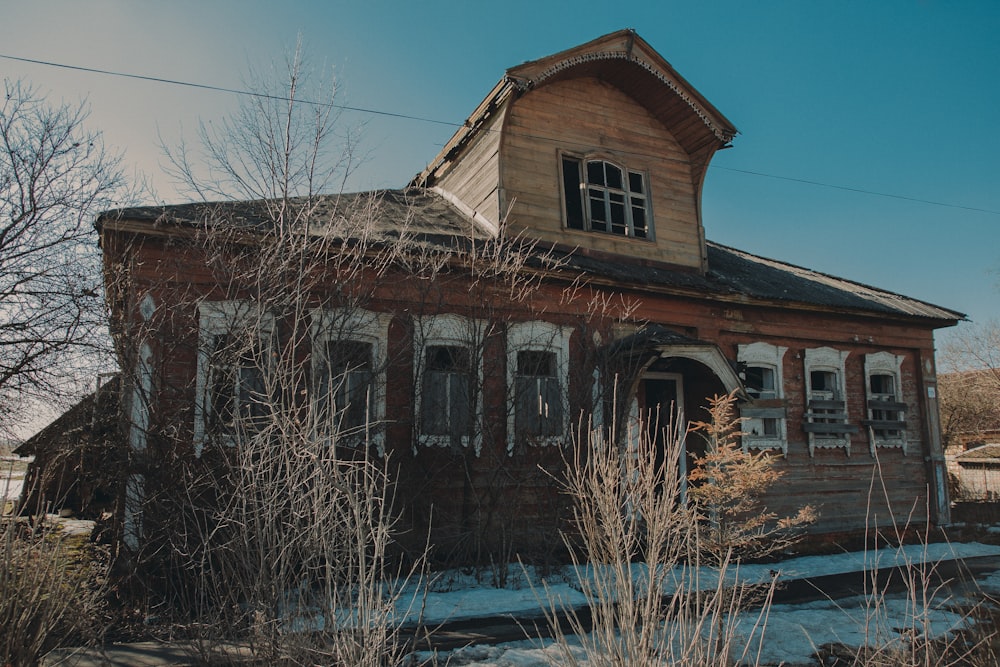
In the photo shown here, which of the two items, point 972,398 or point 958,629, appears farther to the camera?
point 972,398

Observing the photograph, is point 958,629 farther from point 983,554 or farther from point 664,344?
point 983,554

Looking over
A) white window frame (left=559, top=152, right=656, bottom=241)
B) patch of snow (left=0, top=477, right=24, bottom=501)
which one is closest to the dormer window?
white window frame (left=559, top=152, right=656, bottom=241)

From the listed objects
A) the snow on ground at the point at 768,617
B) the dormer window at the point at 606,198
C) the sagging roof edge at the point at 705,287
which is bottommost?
the snow on ground at the point at 768,617

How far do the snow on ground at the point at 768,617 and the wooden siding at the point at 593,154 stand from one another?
5.34 m

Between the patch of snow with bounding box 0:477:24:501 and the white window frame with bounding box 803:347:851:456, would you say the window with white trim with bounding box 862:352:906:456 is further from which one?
the patch of snow with bounding box 0:477:24:501

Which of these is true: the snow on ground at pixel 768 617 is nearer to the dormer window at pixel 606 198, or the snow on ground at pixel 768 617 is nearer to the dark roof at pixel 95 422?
the dark roof at pixel 95 422

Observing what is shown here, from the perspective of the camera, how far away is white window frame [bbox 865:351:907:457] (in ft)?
41.6

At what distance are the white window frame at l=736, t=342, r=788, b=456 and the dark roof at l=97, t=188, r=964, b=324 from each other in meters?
0.86

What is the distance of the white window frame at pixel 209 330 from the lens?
630cm

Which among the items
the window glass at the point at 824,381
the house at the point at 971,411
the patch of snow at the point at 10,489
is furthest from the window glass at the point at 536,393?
the house at the point at 971,411

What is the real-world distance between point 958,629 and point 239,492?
6.50 meters

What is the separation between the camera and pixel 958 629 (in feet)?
20.4

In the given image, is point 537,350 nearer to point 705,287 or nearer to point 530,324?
point 530,324

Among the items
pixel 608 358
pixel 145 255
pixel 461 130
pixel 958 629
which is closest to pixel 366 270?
pixel 145 255
